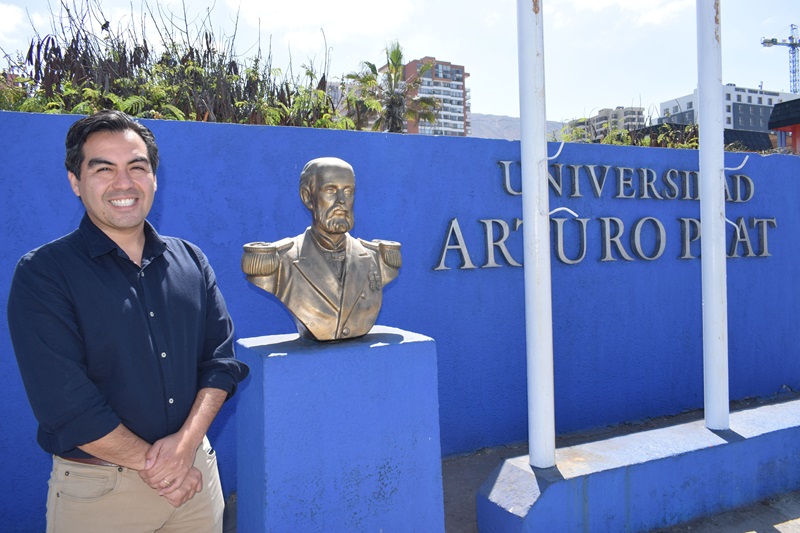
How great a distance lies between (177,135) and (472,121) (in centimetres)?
1251

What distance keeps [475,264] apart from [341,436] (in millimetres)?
2376

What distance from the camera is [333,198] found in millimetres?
2512

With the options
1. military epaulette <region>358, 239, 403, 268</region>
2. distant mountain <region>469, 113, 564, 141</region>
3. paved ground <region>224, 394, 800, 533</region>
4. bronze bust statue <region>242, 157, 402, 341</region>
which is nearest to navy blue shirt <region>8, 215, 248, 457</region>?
bronze bust statue <region>242, 157, 402, 341</region>

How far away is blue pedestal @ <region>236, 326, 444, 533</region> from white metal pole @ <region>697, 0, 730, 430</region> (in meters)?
2.15

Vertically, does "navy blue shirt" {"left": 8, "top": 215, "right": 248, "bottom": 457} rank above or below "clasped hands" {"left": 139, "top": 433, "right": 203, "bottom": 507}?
above

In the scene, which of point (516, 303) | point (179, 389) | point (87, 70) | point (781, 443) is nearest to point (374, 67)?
point (87, 70)

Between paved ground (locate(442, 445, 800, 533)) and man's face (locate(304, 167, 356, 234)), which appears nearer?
man's face (locate(304, 167, 356, 234))

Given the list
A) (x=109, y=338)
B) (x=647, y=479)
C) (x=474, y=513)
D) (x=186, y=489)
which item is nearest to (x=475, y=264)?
(x=474, y=513)

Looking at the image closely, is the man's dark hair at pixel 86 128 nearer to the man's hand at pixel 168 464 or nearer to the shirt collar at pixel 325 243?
the man's hand at pixel 168 464

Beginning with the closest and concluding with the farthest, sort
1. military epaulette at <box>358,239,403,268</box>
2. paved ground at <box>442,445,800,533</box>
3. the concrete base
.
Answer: military epaulette at <box>358,239,403,268</box> → the concrete base → paved ground at <box>442,445,800,533</box>

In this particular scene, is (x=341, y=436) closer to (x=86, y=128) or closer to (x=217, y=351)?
(x=217, y=351)

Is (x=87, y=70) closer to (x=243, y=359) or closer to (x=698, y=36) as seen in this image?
(x=243, y=359)

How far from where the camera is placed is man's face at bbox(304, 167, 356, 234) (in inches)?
98.1

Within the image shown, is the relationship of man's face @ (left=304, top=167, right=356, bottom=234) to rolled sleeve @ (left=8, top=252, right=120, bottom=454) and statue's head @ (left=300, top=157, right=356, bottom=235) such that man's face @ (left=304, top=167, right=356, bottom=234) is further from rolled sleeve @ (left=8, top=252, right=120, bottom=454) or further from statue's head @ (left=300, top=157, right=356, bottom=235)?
rolled sleeve @ (left=8, top=252, right=120, bottom=454)
